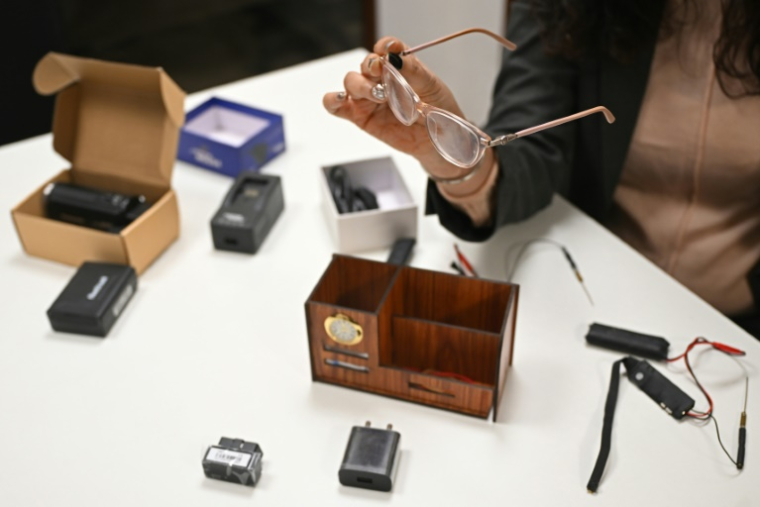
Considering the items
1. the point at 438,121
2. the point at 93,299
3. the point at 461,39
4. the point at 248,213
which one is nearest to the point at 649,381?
the point at 438,121

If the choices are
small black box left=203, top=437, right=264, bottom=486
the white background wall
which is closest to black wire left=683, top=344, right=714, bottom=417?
small black box left=203, top=437, right=264, bottom=486

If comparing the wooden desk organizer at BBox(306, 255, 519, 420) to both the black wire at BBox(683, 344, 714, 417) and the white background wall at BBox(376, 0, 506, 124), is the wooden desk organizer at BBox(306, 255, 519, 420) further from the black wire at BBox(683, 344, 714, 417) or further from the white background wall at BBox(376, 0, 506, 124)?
the white background wall at BBox(376, 0, 506, 124)

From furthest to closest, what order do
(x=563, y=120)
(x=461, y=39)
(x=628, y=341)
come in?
1. (x=461, y=39)
2. (x=628, y=341)
3. (x=563, y=120)

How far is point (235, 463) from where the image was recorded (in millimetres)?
853

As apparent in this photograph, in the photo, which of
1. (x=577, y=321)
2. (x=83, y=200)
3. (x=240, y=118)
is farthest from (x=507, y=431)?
(x=240, y=118)

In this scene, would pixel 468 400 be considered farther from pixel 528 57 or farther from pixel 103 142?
pixel 103 142

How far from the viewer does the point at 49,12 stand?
69.8 inches

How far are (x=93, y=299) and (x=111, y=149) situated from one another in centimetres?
31

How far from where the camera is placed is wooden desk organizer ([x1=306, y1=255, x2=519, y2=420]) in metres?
0.92

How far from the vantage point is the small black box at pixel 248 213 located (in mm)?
1188

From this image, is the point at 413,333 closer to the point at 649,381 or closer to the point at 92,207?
the point at 649,381

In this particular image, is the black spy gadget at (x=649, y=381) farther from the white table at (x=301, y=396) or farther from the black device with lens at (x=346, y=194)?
the black device with lens at (x=346, y=194)

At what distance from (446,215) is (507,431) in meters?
0.37

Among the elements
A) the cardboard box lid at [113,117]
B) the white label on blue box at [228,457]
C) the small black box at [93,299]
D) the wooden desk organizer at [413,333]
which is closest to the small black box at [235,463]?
the white label on blue box at [228,457]
